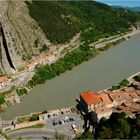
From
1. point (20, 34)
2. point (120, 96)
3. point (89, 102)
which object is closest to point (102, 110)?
point (89, 102)

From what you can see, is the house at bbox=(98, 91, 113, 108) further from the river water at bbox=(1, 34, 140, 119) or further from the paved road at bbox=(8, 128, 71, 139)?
the paved road at bbox=(8, 128, 71, 139)

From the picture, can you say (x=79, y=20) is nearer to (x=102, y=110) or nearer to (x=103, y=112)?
(x=102, y=110)

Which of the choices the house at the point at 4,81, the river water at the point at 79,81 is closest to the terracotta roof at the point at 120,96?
the river water at the point at 79,81

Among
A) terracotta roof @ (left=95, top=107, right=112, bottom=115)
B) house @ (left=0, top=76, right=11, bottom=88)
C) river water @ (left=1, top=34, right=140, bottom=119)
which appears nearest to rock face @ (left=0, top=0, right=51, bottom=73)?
house @ (left=0, top=76, right=11, bottom=88)

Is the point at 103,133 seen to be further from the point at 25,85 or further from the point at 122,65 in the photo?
the point at 122,65

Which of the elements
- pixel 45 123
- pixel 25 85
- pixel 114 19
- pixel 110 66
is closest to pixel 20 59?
pixel 25 85

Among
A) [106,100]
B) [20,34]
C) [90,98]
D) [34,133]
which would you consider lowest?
[34,133]

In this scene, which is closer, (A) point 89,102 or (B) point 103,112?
(B) point 103,112
